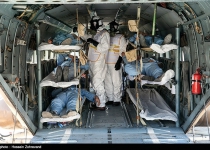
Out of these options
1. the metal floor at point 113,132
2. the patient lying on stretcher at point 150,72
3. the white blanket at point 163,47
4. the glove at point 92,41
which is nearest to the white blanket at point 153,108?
the metal floor at point 113,132

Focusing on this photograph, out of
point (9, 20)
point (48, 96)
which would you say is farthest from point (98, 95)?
point (9, 20)

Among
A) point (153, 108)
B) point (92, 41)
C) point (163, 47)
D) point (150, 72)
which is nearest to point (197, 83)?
point (163, 47)

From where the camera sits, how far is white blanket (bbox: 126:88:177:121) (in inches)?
239

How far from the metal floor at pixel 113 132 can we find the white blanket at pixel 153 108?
25 centimetres

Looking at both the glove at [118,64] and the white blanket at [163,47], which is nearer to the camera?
the white blanket at [163,47]

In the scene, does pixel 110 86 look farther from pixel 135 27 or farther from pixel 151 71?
pixel 135 27

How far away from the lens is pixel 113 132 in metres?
5.93

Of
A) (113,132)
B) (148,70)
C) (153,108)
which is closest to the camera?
(113,132)

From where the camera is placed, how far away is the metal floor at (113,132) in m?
5.53

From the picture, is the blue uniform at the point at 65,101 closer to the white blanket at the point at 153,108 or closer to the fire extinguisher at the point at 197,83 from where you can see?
the white blanket at the point at 153,108

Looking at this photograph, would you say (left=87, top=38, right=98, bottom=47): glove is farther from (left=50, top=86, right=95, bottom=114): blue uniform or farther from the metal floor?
the metal floor

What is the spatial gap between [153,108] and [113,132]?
128 cm

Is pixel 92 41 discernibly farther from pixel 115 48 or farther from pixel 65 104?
pixel 65 104

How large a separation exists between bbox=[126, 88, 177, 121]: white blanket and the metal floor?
0.83 feet
